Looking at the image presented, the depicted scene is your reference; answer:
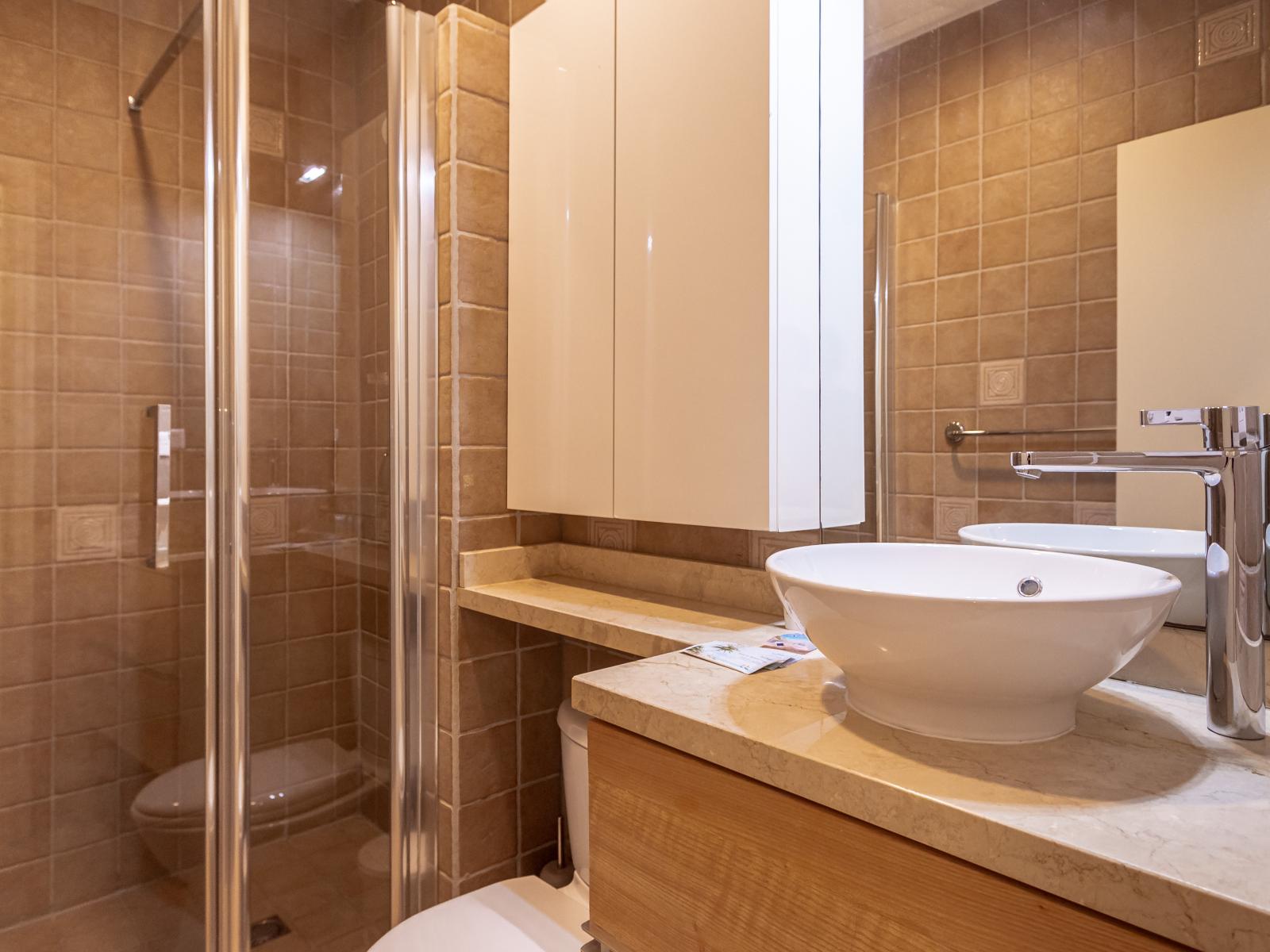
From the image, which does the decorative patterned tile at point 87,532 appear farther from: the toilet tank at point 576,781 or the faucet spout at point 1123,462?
the faucet spout at point 1123,462

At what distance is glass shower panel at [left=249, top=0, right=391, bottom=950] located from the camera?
139 cm

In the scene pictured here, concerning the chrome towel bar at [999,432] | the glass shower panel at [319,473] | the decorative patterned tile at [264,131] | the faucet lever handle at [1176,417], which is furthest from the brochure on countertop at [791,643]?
the decorative patterned tile at [264,131]

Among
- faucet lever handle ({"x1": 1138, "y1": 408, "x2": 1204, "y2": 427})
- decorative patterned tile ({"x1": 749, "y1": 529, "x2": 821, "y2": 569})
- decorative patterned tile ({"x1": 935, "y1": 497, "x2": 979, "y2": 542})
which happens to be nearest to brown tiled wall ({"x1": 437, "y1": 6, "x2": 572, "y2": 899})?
decorative patterned tile ({"x1": 749, "y1": 529, "x2": 821, "y2": 569})

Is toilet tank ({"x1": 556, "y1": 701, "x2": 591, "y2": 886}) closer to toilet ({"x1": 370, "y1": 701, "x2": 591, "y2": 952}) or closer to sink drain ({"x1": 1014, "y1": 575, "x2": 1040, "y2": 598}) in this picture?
toilet ({"x1": 370, "y1": 701, "x2": 591, "y2": 952})

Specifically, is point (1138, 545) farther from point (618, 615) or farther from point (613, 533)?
point (613, 533)

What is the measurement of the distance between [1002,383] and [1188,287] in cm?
24

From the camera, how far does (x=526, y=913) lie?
1.32 meters

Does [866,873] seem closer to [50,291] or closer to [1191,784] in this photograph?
[1191,784]

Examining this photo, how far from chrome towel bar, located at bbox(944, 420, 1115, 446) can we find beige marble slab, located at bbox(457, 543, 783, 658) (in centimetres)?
41

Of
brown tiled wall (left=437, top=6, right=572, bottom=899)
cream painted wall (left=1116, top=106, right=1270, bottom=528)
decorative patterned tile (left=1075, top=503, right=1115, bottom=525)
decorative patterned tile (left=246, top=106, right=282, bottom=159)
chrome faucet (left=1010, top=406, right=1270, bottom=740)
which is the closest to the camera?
chrome faucet (left=1010, top=406, right=1270, bottom=740)

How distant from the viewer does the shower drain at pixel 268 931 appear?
54.3 inches

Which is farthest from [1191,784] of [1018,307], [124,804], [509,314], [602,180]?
[124,804]

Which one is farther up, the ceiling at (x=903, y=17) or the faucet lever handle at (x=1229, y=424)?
the ceiling at (x=903, y=17)

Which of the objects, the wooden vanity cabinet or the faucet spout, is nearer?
the wooden vanity cabinet
